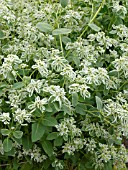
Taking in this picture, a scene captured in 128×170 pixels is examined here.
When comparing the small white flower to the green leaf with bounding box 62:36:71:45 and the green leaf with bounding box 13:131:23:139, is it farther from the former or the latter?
the green leaf with bounding box 62:36:71:45

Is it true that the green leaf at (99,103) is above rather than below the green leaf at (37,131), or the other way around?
above

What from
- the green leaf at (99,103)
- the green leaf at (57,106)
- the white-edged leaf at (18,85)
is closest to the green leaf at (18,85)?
the white-edged leaf at (18,85)

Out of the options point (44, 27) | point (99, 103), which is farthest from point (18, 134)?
point (44, 27)

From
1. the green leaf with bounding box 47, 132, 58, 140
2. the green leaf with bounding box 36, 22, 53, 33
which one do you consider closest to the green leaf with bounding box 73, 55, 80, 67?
the green leaf with bounding box 36, 22, 53, 33

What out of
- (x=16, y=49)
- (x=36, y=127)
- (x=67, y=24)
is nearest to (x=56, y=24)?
(x=67, y=24)

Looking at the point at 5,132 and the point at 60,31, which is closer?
the point at 5,132

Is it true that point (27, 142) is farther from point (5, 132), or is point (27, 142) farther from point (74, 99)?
point (74, 99)

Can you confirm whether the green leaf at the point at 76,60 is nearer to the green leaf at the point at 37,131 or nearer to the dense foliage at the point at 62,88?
the dense foliage at the point at 62,88

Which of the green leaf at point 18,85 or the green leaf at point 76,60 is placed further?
the green leaf at point 76,60

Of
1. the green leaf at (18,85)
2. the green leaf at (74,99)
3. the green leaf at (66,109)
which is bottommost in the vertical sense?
the green leaf at (66,109)
